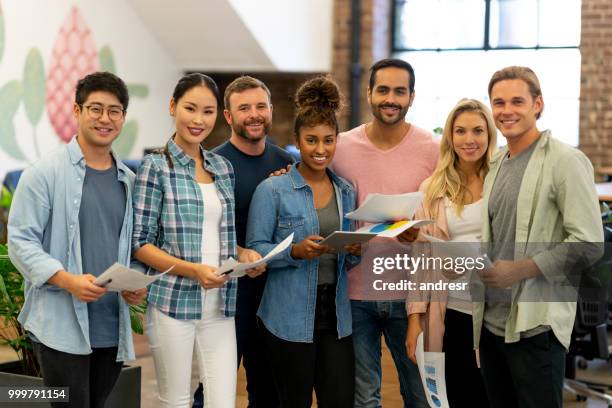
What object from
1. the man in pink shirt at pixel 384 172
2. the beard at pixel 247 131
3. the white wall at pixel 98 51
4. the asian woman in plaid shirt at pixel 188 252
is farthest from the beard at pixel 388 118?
the white wall at pixel 98 51

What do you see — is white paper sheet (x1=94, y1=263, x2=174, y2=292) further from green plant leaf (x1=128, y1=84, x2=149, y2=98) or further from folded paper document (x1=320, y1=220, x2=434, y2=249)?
green plant leaf (x1=128, y1=84, x2=149, y2=98)

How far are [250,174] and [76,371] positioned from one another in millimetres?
1043

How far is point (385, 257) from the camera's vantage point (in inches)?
122

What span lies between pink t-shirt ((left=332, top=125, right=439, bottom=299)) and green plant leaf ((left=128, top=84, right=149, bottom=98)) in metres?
5.80

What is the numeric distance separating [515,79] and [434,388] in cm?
100

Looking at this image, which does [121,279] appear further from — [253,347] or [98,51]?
[98,51]

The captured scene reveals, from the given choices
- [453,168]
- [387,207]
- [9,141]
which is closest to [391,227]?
[387,207]

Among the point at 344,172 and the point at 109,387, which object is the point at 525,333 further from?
the point at 109,387

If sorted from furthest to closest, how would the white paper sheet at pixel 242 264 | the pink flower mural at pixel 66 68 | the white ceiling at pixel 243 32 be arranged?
the white ceiling at pixel 243 32 < the pink flower mural at pixel 66 68 < the white paper sheet at pixel 242 264

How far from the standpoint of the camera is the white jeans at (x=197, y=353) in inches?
114

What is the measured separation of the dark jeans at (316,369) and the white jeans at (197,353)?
0.50ft

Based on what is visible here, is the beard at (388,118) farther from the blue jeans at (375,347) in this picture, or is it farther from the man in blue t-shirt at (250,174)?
the blue jeans at (375,347)

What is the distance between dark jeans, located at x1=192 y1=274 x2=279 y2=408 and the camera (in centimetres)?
338

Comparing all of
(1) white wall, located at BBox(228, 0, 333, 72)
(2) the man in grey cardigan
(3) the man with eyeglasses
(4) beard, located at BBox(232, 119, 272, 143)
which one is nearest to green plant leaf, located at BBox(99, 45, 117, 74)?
(1) white wall, located at BBox(228, 0, 333, 72)
